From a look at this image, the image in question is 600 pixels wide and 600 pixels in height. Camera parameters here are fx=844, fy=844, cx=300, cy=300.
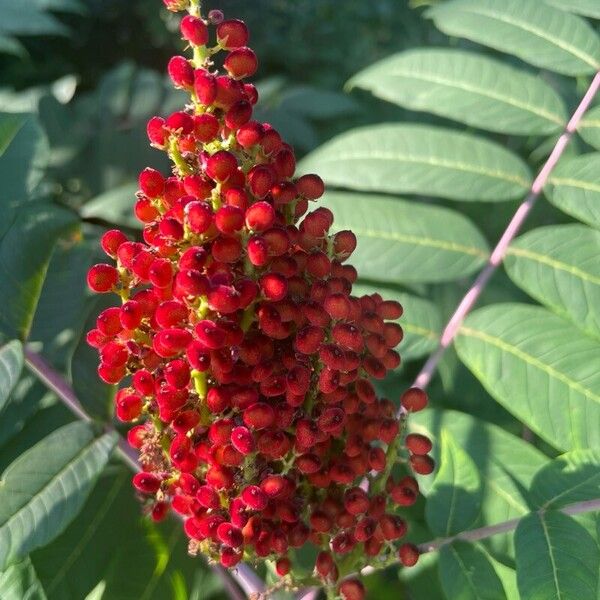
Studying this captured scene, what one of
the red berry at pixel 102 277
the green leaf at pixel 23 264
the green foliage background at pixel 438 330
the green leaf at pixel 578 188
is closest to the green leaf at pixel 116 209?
the green foliage background at pixel 438 330

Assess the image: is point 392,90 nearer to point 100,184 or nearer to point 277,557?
point 100,184

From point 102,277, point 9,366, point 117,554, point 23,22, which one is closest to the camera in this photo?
point 102,277

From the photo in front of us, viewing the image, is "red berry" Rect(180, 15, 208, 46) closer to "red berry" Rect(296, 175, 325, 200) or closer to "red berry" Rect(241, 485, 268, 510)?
"red berry" Rect(296, 175, 325, 200)

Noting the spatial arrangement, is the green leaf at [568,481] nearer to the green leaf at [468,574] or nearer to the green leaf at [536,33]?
the green leaf at [468,574]

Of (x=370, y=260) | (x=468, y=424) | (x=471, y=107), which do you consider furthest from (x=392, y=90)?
(x=468, y=424)

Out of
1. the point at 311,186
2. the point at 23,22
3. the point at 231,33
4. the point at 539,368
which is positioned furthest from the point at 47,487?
the point at 23,22

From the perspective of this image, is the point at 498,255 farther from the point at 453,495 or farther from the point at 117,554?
the point at 117,554

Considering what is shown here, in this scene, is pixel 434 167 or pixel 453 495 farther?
pixel 434 167

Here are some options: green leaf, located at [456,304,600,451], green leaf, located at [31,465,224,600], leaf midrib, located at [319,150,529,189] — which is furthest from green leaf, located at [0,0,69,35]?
green leaf, located at [456,304,600,451]
